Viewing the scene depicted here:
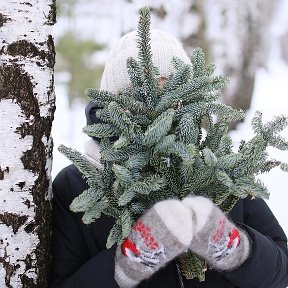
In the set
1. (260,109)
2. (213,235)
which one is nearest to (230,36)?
(260,109)

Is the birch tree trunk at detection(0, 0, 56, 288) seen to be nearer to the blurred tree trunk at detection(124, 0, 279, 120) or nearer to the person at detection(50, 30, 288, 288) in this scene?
the person at detection(50, 30, 288, 288)

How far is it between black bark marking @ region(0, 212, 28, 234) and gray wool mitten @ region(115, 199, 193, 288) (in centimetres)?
35

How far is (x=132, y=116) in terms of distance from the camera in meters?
1.27

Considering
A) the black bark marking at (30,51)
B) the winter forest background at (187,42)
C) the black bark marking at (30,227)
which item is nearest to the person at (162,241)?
the black bark marking at (30,227)

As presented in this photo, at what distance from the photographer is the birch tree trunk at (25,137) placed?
135 cm

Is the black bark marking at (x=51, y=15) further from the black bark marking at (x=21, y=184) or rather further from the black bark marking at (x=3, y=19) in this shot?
the black bark marking at (x=21, y=184)

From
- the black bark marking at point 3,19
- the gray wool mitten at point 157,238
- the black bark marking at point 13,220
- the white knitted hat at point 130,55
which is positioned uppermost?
the black bark marking at point 3,19

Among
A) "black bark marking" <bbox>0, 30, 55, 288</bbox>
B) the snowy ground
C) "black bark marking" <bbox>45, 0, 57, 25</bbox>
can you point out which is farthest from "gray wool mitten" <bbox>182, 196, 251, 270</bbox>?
the snowy ground

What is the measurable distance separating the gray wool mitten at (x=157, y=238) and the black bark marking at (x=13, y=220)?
349mm

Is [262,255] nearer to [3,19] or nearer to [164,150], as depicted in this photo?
[164,150]

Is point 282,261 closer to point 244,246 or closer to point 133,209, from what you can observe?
point 244,246

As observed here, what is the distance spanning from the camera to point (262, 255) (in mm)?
1390

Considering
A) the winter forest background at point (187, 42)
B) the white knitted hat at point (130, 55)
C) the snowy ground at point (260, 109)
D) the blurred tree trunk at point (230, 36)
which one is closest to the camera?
the white knitted hat at point (130, 55)

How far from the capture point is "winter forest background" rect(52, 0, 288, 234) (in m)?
6.69
